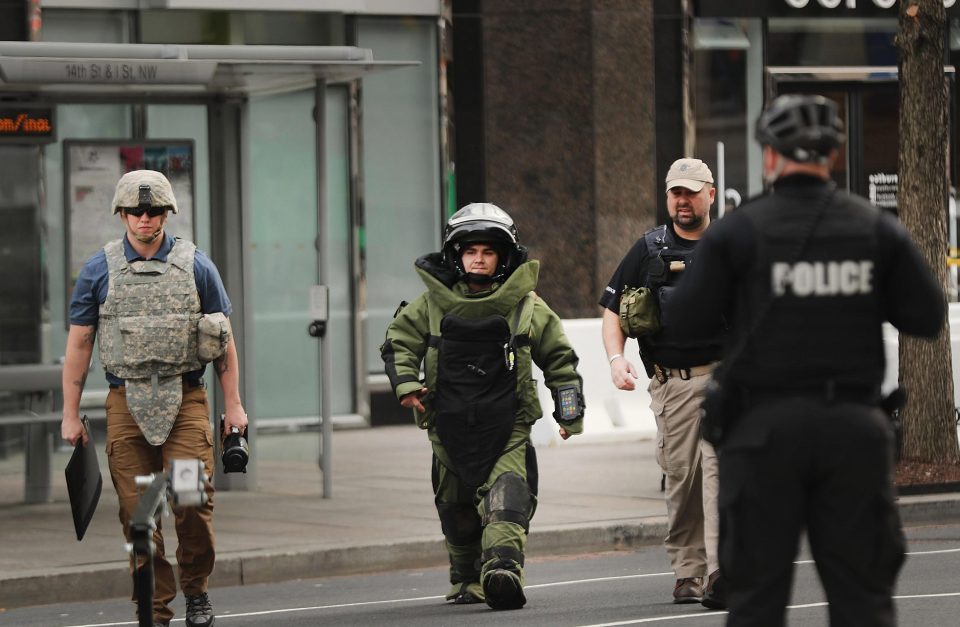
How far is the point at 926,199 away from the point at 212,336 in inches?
242

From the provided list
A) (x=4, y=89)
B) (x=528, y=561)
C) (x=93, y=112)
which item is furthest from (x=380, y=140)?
(x=528, y=561)

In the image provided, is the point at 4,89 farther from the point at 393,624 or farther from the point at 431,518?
the point at 393,624

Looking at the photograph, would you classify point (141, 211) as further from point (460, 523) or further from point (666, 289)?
point (666, 289)

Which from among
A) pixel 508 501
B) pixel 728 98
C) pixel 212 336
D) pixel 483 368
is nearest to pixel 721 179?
pixel 728 98

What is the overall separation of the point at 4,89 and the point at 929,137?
5.92 metres

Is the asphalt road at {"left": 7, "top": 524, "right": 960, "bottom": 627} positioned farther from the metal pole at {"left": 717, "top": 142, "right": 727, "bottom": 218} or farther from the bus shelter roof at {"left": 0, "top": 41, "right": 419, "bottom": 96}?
the metal pole at {"left": 717, "top": 142, "right": 727, "bottom": 218}

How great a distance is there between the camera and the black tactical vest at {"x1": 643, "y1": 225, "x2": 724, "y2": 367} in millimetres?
7785

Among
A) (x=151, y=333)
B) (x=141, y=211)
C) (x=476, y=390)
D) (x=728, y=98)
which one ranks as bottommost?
(x=476, y=390)

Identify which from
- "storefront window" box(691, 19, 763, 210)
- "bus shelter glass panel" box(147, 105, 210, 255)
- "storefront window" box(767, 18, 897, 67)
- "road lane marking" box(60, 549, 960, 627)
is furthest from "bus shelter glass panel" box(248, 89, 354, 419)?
"road lane marking" box(60, 549, 960, 627)

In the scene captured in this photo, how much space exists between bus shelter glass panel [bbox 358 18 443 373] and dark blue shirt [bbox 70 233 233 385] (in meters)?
9.39

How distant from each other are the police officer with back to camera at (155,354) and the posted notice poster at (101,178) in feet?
15.4

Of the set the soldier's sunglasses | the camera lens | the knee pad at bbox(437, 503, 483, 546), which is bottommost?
the knee pad at bbox(437, 503, 483, 546)

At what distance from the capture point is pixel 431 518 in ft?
35.4

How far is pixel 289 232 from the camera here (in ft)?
52.7
